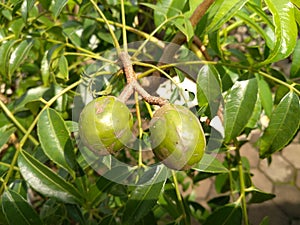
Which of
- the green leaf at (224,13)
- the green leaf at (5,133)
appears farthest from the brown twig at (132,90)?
the green leaf at (5,133)

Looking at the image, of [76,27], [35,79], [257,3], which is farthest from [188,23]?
[35,79]

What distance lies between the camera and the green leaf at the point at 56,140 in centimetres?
72

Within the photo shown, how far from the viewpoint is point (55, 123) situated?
29.8 inches

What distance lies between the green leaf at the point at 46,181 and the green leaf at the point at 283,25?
40cm

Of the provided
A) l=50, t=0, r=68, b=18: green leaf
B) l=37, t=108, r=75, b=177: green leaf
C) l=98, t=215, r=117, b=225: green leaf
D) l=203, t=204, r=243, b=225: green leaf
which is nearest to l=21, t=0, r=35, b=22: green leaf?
l=50, t=0, r=68, b=18: green leaf

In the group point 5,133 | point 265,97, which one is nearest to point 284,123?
point 265,97

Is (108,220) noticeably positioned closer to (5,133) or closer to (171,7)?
(5,133)

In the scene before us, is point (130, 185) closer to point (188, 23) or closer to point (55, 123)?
point (55, 123)

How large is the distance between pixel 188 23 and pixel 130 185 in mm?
315

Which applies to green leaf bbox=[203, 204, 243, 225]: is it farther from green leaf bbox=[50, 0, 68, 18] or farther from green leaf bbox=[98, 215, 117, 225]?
green leaf bbox=[50, 0, 68, 18]

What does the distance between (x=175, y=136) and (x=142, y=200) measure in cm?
21

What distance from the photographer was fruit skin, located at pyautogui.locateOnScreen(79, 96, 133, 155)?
1.83 ft

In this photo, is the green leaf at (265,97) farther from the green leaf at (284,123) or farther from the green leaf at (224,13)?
the green leaf at (224,13)

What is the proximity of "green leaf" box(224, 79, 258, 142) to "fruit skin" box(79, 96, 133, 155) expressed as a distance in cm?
24
